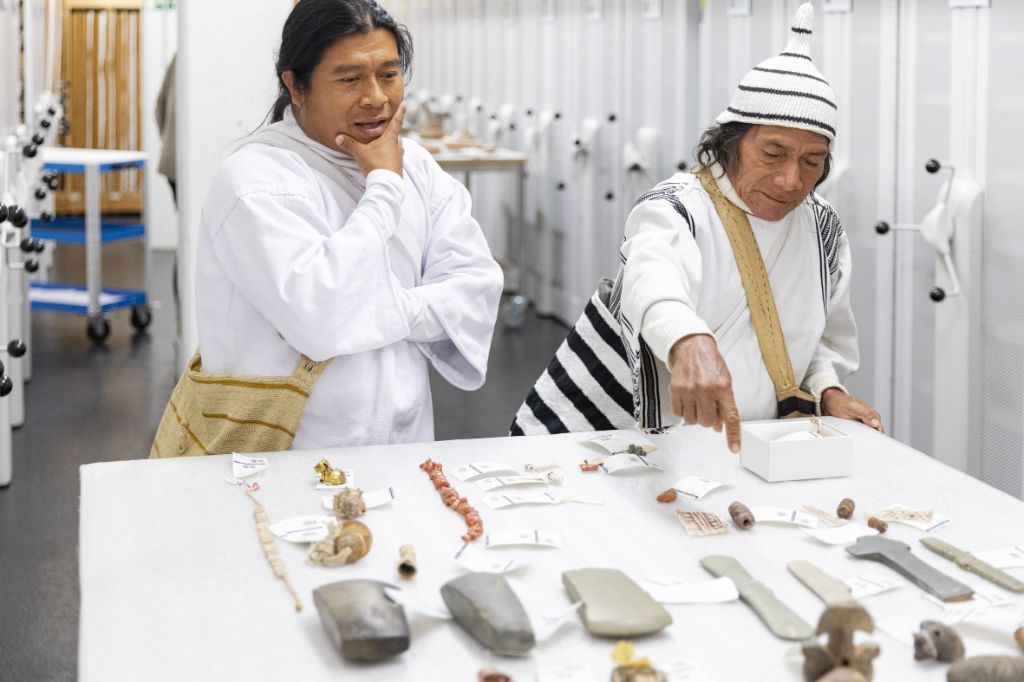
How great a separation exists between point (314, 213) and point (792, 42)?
37.1 inches

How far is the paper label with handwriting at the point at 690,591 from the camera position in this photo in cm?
140

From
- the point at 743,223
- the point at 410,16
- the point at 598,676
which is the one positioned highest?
the point at 410,16

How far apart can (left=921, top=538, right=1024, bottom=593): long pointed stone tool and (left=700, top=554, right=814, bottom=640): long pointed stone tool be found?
274 mm

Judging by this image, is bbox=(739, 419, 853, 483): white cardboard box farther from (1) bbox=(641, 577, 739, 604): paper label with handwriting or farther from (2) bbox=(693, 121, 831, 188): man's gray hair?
(2) bbox=(693, 121, 831, 188): man's gray hair

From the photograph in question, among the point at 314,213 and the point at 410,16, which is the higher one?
the point at 410,16

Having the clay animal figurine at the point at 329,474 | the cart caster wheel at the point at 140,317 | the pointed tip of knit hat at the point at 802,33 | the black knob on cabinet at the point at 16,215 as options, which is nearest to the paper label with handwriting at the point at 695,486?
the clay animal figurine at the point at 329,474

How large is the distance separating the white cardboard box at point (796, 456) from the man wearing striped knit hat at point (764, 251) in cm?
26

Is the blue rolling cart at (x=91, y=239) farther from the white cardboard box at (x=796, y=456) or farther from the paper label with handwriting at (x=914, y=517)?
the paper label with handwriting at (x=914, y=517)

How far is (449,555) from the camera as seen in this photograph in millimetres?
1542

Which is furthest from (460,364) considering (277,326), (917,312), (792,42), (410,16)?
(410,16)

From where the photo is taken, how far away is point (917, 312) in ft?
11.9

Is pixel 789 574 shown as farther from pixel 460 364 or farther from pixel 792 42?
pixel 792 42

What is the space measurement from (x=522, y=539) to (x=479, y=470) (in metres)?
0.31

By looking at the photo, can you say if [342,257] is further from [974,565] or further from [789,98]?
[974,565]
